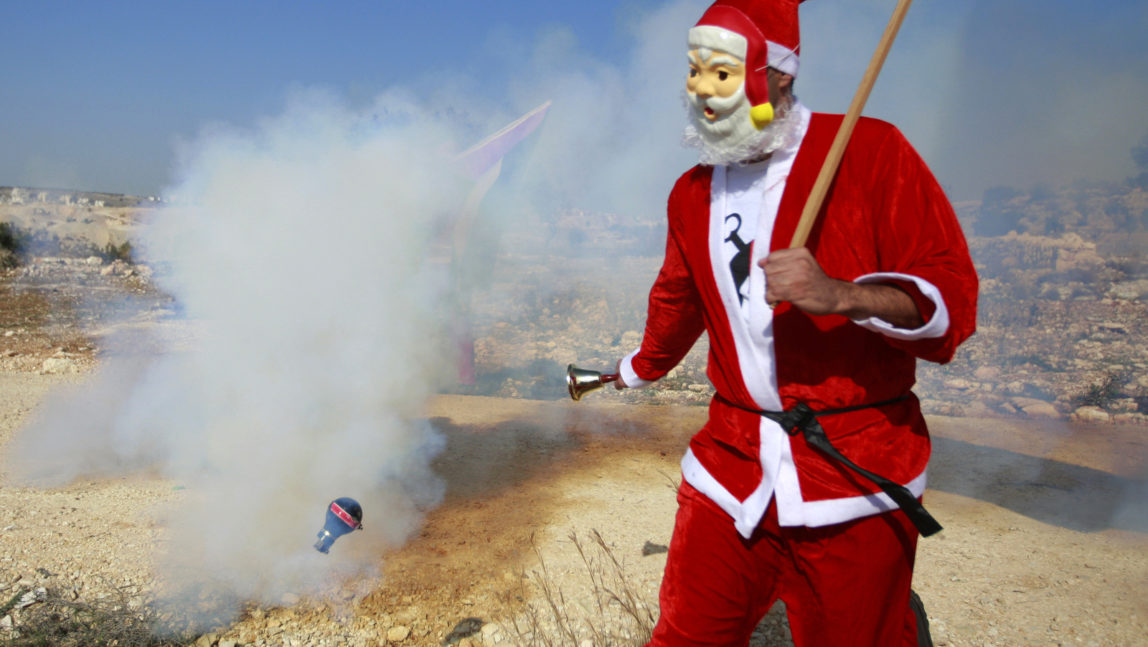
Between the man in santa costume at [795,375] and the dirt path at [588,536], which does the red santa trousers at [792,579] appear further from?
the dirt path at [588,536]

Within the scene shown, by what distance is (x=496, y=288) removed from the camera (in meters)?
13.8

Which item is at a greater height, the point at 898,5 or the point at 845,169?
the point at 898,5

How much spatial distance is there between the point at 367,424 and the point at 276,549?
107 centimetres

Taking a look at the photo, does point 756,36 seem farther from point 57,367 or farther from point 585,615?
point 57,367

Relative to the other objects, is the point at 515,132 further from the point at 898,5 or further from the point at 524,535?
the point at 898,5

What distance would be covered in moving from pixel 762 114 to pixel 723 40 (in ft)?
0.60

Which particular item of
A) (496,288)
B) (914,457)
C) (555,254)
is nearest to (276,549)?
(914,457)

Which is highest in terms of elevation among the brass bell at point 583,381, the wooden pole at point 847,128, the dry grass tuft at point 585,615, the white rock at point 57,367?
the wooden pole at point 847,128

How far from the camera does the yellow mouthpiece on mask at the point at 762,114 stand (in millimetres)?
1588

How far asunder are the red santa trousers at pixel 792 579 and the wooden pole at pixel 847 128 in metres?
0.64

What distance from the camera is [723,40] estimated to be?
5.25ft

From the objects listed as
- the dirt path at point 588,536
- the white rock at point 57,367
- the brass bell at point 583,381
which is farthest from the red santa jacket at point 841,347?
the white rock at point 57,367

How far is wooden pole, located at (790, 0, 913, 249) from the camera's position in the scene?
1426 mm

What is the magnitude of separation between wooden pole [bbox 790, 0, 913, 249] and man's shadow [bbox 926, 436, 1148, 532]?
360cm
